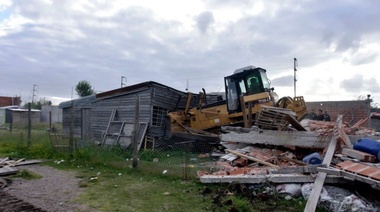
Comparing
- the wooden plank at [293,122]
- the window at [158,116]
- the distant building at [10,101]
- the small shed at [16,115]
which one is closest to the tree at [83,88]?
the small shed at [16,115]

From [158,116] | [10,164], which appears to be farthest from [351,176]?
[158,116]

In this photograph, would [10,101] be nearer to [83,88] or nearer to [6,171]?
[83,88]

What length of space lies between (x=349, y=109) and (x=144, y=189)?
49.4ft

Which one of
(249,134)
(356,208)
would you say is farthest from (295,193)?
(249,134)

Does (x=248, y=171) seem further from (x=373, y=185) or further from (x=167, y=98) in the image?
(x=167, y=98)

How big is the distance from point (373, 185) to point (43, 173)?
7608 mm

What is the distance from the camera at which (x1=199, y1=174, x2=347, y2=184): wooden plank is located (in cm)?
551

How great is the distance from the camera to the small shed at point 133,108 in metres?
13.7

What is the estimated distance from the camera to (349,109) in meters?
17.5

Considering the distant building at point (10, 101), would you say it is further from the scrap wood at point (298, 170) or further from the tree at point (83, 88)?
the scrap wood at point (298, 170)

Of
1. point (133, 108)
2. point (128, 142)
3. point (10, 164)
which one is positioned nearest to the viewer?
point (10, 164)

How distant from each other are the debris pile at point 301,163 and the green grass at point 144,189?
38 cm

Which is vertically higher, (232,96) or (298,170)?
(232,96)

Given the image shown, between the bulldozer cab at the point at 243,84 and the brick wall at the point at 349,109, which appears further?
the brick wall at the point at 349,109
